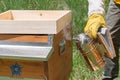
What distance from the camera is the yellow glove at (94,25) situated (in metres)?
2.12

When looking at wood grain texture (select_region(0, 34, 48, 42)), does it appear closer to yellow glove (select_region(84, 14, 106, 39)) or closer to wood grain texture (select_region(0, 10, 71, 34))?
wood grain texture (select_region(0, 10, 71, 34))

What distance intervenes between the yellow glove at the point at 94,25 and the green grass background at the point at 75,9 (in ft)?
5.24

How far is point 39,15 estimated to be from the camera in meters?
2.64

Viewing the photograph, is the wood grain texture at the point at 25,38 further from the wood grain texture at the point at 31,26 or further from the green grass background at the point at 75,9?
the green grass background at the point at 75,9

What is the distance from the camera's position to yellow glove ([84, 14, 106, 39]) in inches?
83.5

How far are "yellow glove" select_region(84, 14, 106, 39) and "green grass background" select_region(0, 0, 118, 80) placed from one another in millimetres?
1596

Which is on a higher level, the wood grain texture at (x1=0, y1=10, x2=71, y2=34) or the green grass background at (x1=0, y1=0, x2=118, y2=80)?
the wood grain texture at (x1=0, y1=10, x2=71, y2=34)

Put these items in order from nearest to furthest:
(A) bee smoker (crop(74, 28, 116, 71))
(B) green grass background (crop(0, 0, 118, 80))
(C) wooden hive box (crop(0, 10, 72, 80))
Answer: (C) wooden hive box (crop(0, 10, 72, 80)) → (A) bee smoker (crop(74, 28, 116, 71)) → (B) green grass background (crop(0, 0, 118, 80))

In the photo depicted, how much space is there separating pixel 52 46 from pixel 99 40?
31 centimetres

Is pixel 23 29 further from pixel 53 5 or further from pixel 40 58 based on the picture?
pixel 53 5

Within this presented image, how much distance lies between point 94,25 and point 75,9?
84.4 inches

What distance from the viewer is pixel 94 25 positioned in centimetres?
215

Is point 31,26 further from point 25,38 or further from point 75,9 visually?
point 75,9

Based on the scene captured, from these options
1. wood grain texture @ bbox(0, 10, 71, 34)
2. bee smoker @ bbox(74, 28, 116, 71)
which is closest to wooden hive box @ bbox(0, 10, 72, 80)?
wood grain texture @ bbox(0, 10, 71, 34)
